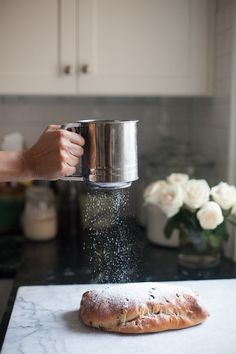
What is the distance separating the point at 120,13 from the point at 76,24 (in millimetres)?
137

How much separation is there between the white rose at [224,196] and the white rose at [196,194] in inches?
0.8

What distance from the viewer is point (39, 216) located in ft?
5.53

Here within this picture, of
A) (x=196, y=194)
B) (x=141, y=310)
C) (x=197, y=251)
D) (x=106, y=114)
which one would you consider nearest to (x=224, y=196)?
(x=196, y=194)

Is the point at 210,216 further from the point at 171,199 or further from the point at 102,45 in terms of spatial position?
the point at 102,45

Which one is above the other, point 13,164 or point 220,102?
point 220,102

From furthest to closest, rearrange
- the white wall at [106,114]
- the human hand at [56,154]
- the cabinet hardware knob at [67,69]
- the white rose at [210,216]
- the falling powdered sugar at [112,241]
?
the white wall at [106,114] < the cabinet hardware knob at [67,69] < the white rose at [210,216] < the falling powdered sugar at [112,241] < the human hand at [56,154]

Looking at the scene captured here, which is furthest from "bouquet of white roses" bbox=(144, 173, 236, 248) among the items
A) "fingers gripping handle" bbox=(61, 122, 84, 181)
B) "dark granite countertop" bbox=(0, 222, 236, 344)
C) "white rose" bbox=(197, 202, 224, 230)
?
"fingers gripping handle" bbox=(61, 122, 84, 181)

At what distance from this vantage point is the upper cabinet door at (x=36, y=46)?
1.50m

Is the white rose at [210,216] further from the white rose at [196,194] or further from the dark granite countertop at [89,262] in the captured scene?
the dark granite countertop at [89,262]

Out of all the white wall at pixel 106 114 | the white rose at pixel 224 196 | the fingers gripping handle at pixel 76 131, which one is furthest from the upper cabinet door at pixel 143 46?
the fingers gripping handle at pixel 76 131

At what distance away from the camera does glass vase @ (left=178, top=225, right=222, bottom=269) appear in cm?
144

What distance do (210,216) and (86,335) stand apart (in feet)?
1.64

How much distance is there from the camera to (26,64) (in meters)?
1.52

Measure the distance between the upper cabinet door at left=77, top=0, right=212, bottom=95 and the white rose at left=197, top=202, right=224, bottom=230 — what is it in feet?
1.51
